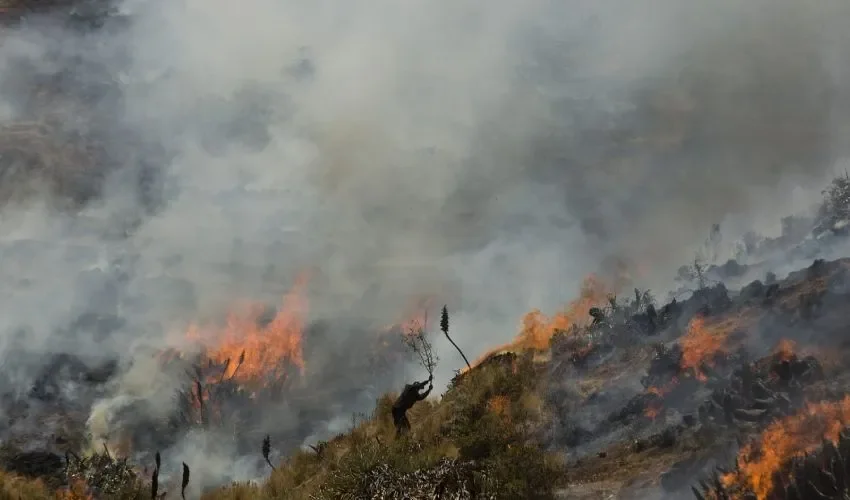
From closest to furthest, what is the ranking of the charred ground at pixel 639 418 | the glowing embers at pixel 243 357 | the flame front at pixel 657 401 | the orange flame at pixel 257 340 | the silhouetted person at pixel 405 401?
the charred ground at pixel 639 418
the flame front at pixel 657 401
the silhouetted person at pixel 405 401
the glowing embers at pixel 243 357
the orange flame at pixel 257 340

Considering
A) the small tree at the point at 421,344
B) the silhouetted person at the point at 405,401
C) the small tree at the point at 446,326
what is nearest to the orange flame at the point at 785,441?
the silhouetted person at the point at 405,401

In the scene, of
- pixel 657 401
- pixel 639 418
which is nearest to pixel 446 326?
pixel 639 418

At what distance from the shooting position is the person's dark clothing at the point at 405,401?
16.6 meters

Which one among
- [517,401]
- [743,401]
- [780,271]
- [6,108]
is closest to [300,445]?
[517,401]

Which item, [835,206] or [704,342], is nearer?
[704,342]

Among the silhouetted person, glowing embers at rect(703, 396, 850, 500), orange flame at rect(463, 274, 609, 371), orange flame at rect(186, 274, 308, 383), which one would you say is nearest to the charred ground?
glowing embers at rect(703, 396, 850, 500)

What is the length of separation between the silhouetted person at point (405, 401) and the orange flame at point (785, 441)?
775 centimetres

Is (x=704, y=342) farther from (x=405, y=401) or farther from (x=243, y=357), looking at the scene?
(x=243, y=357)

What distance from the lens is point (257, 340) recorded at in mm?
22328

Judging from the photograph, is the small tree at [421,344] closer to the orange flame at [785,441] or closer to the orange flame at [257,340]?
the orange flame at [257,340]

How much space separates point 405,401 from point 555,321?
4.96 meters

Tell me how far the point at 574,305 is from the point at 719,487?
7.80m

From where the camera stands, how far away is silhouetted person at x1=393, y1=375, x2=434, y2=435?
16609mm

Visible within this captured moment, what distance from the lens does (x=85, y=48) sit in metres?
27.5
